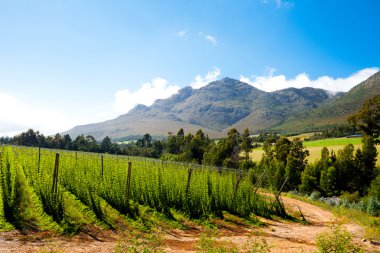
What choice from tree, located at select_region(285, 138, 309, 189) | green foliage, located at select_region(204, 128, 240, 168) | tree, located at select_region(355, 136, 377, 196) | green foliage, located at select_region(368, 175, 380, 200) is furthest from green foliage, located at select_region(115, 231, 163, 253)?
A: green foliage, located at select_region(204, 128, 240, 168)

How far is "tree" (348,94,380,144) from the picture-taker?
118 ft

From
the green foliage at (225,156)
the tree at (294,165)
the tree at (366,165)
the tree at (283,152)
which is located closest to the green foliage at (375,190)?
the tree at (366,165)

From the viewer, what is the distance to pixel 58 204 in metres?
12.7

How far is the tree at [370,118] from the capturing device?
3600 centimetres

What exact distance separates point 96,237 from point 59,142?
3835 inches

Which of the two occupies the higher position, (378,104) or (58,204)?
(378,104)

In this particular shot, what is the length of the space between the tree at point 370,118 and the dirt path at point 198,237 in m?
20.0

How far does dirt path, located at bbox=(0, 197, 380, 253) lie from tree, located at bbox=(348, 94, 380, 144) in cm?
1997

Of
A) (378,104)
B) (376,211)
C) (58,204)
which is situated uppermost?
(378,104)

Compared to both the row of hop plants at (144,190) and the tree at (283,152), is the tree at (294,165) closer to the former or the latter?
the tree at (283,152)

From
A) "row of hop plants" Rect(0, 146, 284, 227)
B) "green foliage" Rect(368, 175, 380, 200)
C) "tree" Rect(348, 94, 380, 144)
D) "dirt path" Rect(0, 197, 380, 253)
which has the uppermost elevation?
"tree" Rect(348, 94, 380, 144)

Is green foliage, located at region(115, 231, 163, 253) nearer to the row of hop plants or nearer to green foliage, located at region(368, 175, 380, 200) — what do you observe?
the row of hop plants

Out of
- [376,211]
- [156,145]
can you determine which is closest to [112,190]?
[376,211]

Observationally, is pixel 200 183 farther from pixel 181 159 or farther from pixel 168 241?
pixel 181 159
